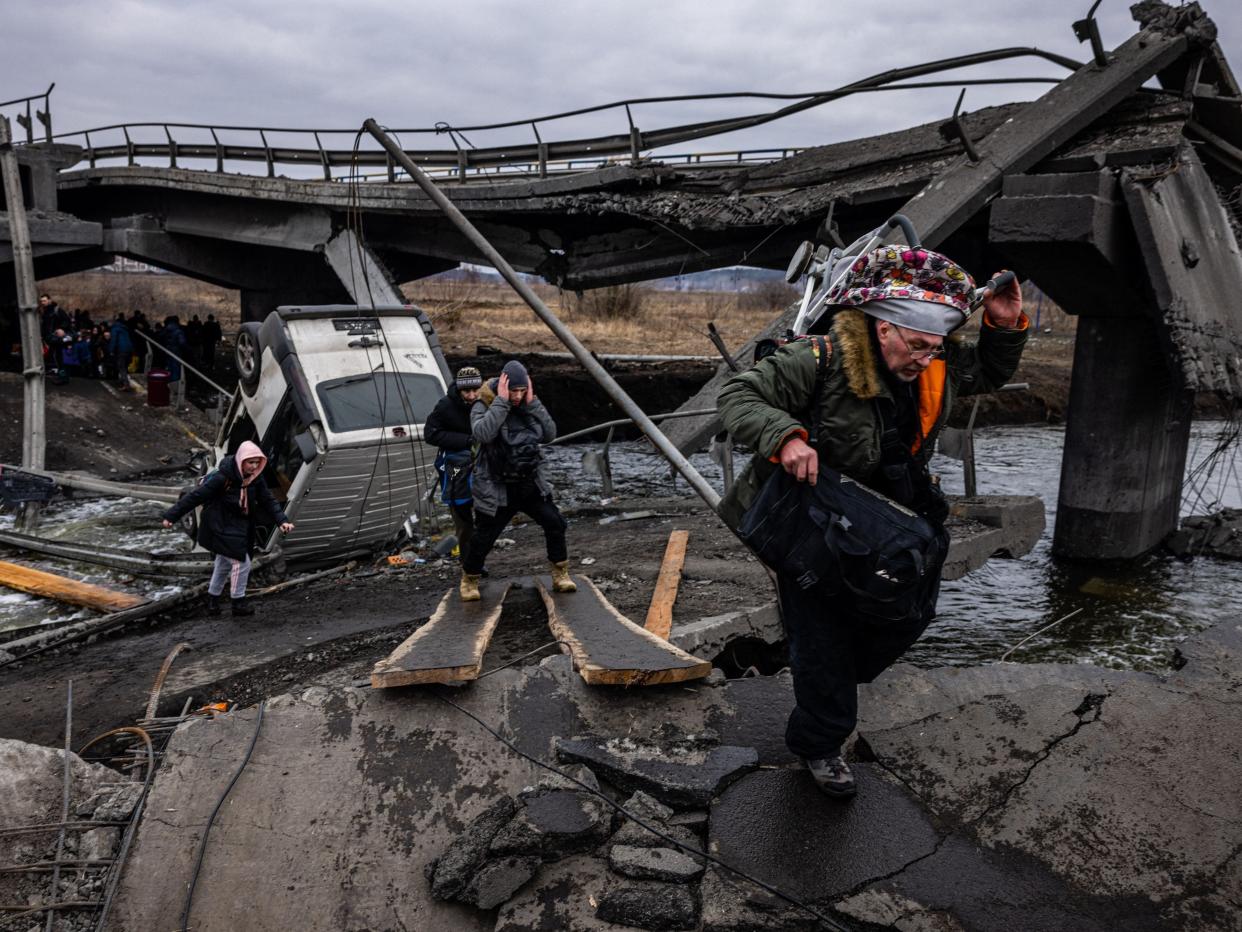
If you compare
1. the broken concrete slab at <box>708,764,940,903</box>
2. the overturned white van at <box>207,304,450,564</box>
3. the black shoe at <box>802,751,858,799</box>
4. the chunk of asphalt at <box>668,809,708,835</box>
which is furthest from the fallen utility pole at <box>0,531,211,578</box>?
the black shoe at <box>802,751,858,799</box>

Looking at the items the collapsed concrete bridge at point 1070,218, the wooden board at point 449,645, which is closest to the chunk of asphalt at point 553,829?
the wooden board at point 449,645

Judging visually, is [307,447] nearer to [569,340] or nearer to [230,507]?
[230,507]

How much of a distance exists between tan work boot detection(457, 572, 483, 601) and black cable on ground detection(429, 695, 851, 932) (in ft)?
7.38

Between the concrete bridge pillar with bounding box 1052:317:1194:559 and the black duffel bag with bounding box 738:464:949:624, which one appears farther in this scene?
the concrete bridge pillar with bounding box 1052:317:1194:559

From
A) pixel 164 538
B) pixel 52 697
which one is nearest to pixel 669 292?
pixel 164 538

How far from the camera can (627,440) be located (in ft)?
78.9

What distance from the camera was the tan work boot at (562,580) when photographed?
680 centimetres

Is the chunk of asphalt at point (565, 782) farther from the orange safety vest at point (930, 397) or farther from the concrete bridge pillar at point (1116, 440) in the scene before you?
the concrete bridge pillar at point (1116, 440)

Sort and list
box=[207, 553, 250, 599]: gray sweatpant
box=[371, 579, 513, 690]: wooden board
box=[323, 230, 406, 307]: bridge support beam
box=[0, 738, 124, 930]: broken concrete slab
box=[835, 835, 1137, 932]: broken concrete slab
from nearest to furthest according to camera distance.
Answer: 1. box=[835, 835, 1137, 932]: broken concrete slab
2. box=[0, 738, 124, 930]: broken concrete slab
3. box=[371, 579, 513, 690]: wooden board
4. box=[207, 553, 250, 599]: gray sweatpant
5. box=[323, 230, 406, 307]: bridge support beam

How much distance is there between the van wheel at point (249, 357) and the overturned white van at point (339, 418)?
0.01 meters

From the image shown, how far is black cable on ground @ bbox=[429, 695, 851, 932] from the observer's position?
3.11m

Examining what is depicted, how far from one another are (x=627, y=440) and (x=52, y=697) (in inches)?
691

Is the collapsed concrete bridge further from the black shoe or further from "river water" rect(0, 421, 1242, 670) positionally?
the black shoe

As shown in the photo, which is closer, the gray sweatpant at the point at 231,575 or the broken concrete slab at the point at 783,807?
the broken concrete slab at the point at 783,807
